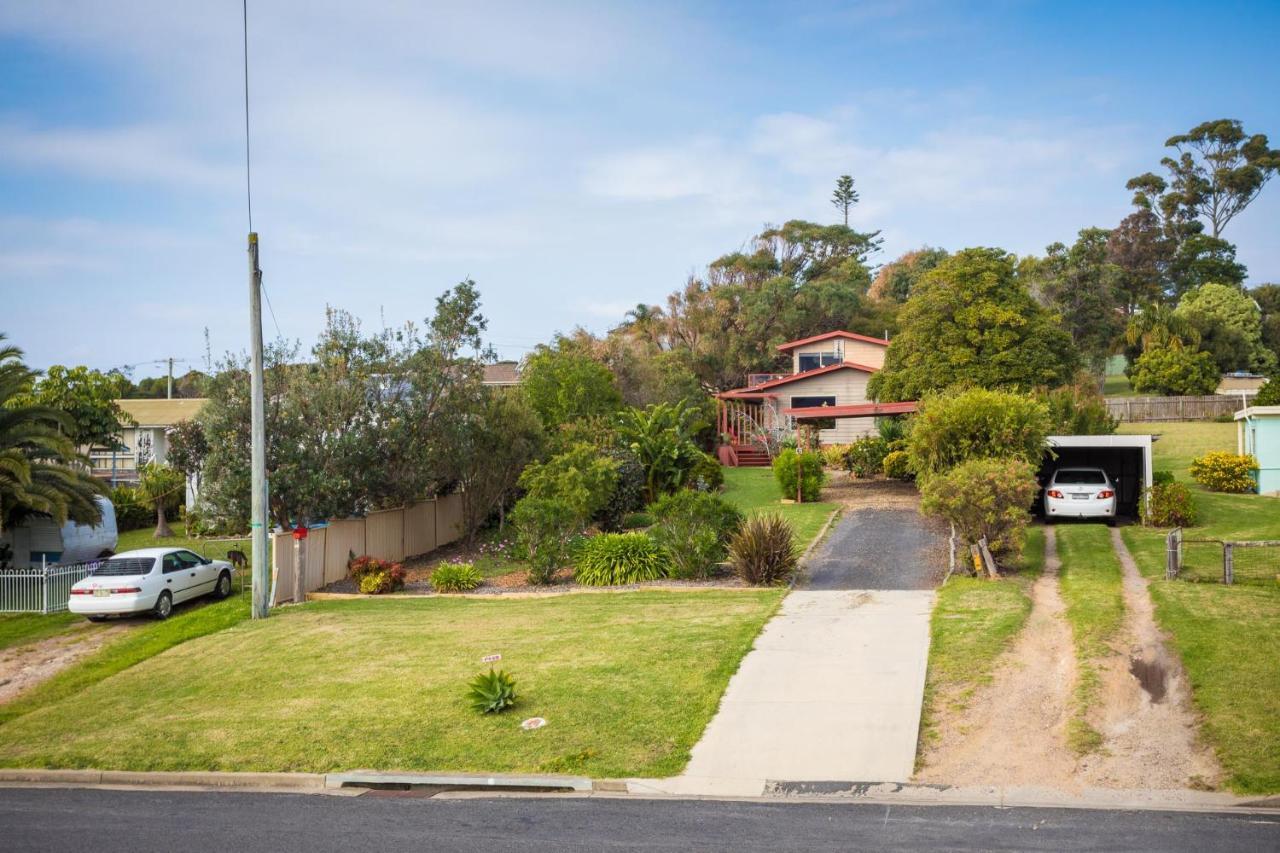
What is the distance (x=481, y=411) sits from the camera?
26109mm

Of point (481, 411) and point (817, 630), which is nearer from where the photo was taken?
point (817, 630)

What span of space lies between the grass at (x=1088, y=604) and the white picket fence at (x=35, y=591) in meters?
19.3

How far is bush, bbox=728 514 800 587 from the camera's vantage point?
1806 cm

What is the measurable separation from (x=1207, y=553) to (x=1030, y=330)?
526 inches

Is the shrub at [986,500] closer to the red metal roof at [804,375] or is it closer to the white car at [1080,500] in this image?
the white car at [1080,500]

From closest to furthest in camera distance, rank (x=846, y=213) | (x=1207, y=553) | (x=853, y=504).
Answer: (x=1207, y=553) → (x=853, y=504) → (x=846, y=213)

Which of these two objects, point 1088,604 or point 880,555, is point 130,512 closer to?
point 880,555

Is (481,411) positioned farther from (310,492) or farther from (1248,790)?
(1248,790)

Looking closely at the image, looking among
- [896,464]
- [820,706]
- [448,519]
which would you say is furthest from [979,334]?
[820,706]

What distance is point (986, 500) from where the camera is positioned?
56.1 ft

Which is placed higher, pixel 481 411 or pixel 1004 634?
pixel 481 411

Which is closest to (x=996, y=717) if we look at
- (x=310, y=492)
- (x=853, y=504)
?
(x=310, y=492)

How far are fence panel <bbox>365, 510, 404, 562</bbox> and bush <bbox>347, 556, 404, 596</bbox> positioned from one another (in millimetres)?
2254

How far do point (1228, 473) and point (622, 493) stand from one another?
16754 mm
